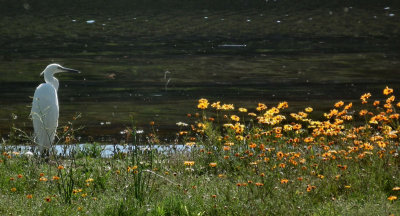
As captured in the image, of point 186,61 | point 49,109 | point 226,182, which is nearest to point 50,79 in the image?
point 49,109

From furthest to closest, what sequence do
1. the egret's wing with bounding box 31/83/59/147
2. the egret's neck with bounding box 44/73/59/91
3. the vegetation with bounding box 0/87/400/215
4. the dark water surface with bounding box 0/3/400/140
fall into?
the dark water surface with bounding box 0/3/400/140 < the egret's neck with bounding box 44/73/59/91 < the egret's wing with bounding box 31/83/59/147 < the vegetation with bounding box 0/87/400/215

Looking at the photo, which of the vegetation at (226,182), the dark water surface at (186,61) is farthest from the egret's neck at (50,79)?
the vegetation at (226,182)

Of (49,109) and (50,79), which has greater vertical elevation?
(50,79)

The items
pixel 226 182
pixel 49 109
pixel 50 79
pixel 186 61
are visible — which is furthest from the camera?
pixel 186 61

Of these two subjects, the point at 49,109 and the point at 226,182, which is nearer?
the point at 226,182

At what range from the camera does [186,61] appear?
75.9 ft

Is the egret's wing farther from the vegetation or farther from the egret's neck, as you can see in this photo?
the vegetation

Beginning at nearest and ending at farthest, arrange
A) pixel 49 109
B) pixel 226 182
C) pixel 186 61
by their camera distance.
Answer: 1. pixel 226 182
2. pixel 49 109
3. pixel 186 61

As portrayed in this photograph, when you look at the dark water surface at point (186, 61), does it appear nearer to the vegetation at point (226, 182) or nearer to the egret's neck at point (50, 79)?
the egret's neck at point (50, 79)

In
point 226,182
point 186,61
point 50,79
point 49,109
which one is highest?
point 50,79

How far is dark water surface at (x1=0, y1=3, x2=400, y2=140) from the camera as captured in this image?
15.5 meters

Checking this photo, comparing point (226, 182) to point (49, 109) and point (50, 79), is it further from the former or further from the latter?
point (50, 79)

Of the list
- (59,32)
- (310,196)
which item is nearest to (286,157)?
(310,196)

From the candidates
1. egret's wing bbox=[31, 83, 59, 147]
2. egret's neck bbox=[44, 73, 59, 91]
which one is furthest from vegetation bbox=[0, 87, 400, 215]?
egret's neck bbox=[44, 73, 59, 91]
